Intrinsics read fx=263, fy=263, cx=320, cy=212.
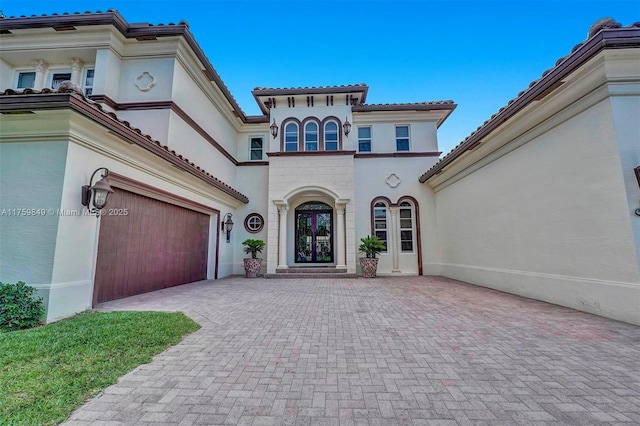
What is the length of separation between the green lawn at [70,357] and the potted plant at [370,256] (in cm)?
732

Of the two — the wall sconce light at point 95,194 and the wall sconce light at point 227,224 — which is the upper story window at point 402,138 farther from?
the wall sconce light at point 95,194

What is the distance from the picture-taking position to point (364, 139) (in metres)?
12.0

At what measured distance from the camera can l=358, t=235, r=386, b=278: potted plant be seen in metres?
10.3

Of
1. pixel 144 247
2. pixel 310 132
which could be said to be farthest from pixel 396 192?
pixel 144 247

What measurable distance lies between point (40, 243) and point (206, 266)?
557 cm

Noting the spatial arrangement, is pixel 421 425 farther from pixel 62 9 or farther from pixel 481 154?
pixel 62 9

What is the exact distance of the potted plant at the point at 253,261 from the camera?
10.6 m

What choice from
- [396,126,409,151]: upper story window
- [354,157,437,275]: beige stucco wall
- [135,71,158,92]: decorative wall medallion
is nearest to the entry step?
[354,157,437,275]: beige stucco wall

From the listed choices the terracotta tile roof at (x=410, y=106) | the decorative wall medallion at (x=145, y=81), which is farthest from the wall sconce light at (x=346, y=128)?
the decorative wall medallion at (x=145, y=81)

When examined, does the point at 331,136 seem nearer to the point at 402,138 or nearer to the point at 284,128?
the point at 284,128

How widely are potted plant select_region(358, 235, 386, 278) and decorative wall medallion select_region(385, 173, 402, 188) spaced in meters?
2.57

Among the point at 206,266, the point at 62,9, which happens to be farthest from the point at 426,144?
the point at 62,9

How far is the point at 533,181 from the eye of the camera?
5797 millimetres

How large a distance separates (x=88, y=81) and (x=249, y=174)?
6.29 metres
